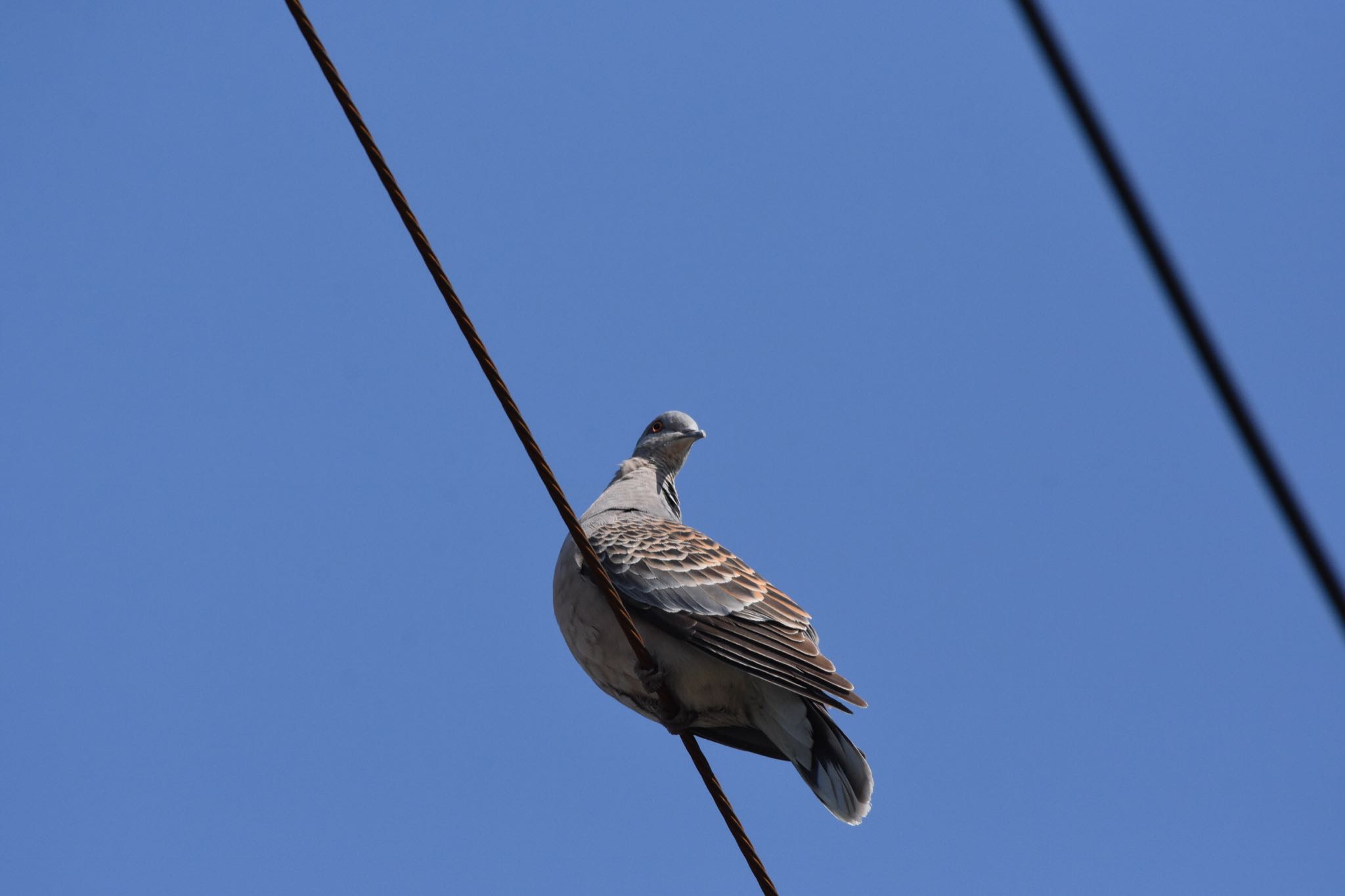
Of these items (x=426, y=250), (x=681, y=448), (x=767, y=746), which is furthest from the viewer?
(x=681, y=448)

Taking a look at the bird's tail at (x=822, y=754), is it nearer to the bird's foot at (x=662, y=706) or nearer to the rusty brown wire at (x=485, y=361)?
the bird's foot at (x=662, y=706)

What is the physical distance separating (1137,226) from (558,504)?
2.27 meters

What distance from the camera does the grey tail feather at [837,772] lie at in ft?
16.1

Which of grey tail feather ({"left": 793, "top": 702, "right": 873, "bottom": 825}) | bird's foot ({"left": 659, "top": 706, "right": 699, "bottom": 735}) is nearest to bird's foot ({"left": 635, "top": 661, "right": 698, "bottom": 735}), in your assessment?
bird's foot ({"left": 659, "top": 706, "right": 699, "bottom": 735})

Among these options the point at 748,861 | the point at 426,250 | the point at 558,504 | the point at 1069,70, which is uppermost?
the point at 426,250

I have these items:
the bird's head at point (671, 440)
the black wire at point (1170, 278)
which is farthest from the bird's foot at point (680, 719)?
the black wire at point (1170, 278)

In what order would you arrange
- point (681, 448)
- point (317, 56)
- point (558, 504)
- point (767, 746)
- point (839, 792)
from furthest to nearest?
point (681, 448)
point (767, 746)
point (839, 792)
point (558, 504)
point (317, 56)

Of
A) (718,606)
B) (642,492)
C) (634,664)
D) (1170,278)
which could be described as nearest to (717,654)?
(718,606)

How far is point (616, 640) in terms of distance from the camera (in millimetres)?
5090

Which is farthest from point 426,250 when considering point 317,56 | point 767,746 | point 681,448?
point 681,448

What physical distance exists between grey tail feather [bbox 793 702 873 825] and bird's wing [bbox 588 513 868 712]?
0.32 metres

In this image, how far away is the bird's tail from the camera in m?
4.91

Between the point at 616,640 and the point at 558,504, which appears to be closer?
the point at 558,504

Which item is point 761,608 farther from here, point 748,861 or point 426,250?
point 426,250
